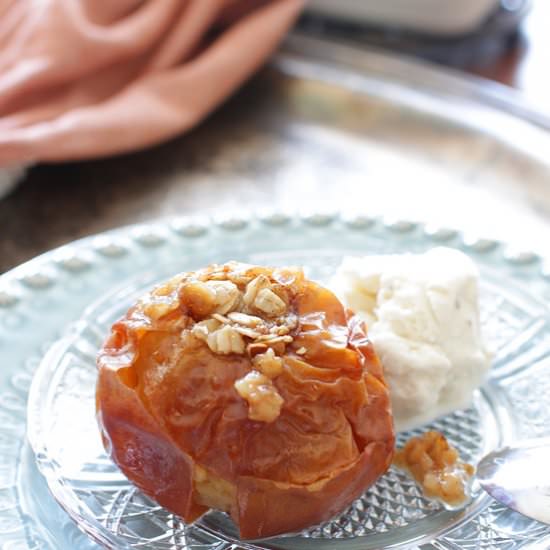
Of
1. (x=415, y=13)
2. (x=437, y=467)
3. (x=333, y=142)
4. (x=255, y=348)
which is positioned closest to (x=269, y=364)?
(x=255, y=348)

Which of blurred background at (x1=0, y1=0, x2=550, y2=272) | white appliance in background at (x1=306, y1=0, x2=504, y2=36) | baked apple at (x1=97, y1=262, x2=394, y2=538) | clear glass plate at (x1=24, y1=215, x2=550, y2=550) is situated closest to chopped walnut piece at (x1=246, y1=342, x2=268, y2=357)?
baked apple at (x1=97, y1=262, x2=394, y2=538)

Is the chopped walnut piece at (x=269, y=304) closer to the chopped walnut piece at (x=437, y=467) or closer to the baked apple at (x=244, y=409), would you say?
the baked apple at (x=244, y=409)

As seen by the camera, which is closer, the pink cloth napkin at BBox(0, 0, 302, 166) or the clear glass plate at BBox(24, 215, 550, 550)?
the clear glass plate at BBox(24, 215, 550, 550)

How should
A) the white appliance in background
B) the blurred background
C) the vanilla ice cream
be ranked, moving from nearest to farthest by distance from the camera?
the vanilla ice cream, the blurred background, the white appliance in background

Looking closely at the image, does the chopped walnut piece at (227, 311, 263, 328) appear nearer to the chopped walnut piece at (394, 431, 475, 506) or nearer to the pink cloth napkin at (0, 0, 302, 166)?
the chopped walnut piece at (394, 431, 475, 506)

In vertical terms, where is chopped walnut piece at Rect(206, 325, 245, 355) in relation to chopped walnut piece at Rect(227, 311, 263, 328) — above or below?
below

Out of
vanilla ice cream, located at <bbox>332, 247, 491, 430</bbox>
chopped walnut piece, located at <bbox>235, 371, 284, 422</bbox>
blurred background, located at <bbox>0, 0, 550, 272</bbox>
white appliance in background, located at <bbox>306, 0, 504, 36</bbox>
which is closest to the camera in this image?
chopped walnut piece, located at <bbox>235, 371, 284, 422</bbox>

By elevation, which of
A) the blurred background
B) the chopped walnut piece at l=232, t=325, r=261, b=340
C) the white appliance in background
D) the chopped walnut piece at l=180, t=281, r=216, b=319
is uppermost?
the white appliance in background
